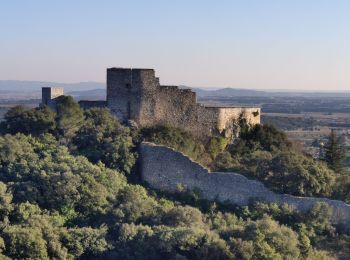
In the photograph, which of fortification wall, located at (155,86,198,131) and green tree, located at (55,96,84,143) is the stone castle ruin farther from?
green tree, located at (55,96,84,143)

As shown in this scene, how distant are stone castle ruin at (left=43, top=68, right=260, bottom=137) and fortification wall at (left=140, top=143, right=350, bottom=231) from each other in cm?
226

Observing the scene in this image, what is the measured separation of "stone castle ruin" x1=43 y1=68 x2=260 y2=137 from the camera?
2247 centimetres

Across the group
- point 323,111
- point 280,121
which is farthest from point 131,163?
point 323,111

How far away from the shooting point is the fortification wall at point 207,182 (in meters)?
18.8

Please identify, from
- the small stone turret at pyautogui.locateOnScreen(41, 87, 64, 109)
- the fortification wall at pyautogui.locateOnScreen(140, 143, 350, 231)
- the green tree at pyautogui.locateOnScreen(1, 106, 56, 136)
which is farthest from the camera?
the small stone turret at pyautogui.locateOnScreen(41, 87, 64, 109)

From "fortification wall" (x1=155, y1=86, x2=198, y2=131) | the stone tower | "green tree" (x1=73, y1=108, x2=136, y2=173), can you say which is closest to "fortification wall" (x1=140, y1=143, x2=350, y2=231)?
"green tree" (x1=73, y1=108, x2=136, y2=173)

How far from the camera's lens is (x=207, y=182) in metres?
19.7

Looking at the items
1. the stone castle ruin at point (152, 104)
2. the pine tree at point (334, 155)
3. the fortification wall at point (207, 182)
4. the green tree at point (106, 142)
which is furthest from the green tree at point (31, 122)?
the pine tree at point (334, 155)

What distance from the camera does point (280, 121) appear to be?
81750 millimetres

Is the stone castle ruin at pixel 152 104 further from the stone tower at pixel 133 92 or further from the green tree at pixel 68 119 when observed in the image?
the green tree at pixel 68 119

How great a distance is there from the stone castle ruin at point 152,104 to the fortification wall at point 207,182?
226 centimetres

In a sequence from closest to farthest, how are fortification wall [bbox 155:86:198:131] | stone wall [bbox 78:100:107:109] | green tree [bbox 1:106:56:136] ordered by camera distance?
green tree [bbox 1:106:56:136] < fortification wall [bbox 155:86:198:131] < stone wall [bbox 78:100:107:109]

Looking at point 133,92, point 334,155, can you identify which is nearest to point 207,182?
point 133,92

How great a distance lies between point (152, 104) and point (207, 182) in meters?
4.02
